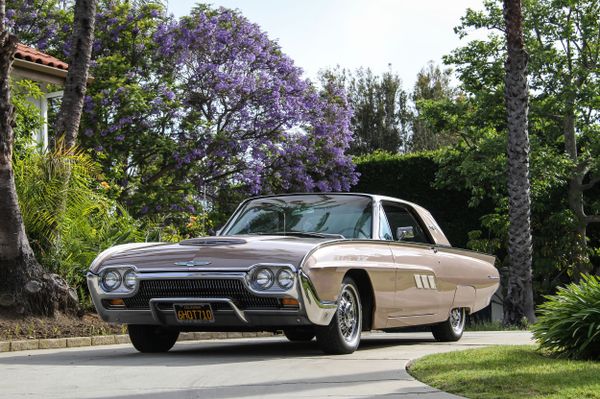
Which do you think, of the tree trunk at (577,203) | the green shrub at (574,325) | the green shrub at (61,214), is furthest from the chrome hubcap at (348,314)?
the tree trunk at (577,203)

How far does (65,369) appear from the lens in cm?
A: 816

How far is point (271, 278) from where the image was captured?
8602 mm

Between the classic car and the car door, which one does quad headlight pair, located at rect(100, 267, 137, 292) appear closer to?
the classic car

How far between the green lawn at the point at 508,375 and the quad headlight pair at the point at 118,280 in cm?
272

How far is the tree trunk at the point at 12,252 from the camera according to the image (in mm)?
12258

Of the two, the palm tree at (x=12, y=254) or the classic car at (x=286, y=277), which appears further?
the palm tree at (x=12, y=254)

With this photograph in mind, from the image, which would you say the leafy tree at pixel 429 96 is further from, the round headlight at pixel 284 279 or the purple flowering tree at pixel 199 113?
the round headlight at pixel 284 279

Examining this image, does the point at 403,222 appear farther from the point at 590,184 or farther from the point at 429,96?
the point at 429,96

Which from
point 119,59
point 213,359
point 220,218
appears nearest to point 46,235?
point 213,359

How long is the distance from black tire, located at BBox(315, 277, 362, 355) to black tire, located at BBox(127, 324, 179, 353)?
1.62 m

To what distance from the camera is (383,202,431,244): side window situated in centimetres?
1073

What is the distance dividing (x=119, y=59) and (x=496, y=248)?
1017 cm

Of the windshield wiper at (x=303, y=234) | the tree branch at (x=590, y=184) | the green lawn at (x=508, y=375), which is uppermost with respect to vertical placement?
the tree branch at (x=590, y=184)

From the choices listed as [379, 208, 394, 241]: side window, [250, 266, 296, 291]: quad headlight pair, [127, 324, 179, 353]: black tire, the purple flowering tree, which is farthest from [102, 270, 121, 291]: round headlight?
the purple flowering tree
